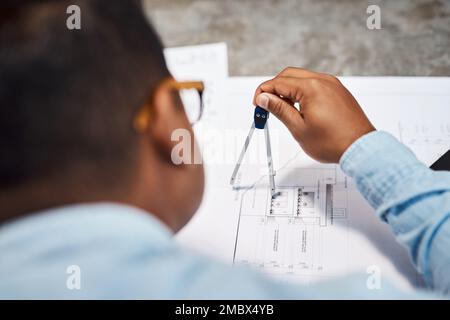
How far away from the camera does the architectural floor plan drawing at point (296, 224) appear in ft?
1.50

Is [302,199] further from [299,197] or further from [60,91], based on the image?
[60,91]

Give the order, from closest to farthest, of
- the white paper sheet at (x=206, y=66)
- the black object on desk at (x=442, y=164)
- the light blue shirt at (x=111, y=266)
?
1. the light blue shirt at (x=111, y=266)
2. the black object on desk at (x=442, y=164)
3. the white paper sheet at (x=206, y=66)

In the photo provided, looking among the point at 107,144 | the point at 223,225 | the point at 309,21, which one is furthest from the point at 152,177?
the point at 309,21

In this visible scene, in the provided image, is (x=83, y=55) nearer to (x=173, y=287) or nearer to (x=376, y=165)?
(x=173, y=287)

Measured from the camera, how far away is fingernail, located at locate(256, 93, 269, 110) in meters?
0.51

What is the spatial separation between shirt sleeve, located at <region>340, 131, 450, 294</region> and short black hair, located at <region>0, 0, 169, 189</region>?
236 mm

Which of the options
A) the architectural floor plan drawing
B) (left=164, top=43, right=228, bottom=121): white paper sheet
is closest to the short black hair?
the architectural floor plan drawing

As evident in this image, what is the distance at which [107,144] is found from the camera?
30 centimetres

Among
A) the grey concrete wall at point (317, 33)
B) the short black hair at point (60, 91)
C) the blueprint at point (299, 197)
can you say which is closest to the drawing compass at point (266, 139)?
the blueprint at point (299, 197)

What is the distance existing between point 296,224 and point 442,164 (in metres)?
0.17

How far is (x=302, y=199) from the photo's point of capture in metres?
0.51

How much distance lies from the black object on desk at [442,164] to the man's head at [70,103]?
33 centimetres

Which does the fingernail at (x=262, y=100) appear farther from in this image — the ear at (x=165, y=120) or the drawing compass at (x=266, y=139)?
the ear at (x=165, y=120)

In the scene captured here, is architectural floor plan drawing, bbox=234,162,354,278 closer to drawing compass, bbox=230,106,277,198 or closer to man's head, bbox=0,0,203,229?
drawing compass, bbox=230,106,277,198
